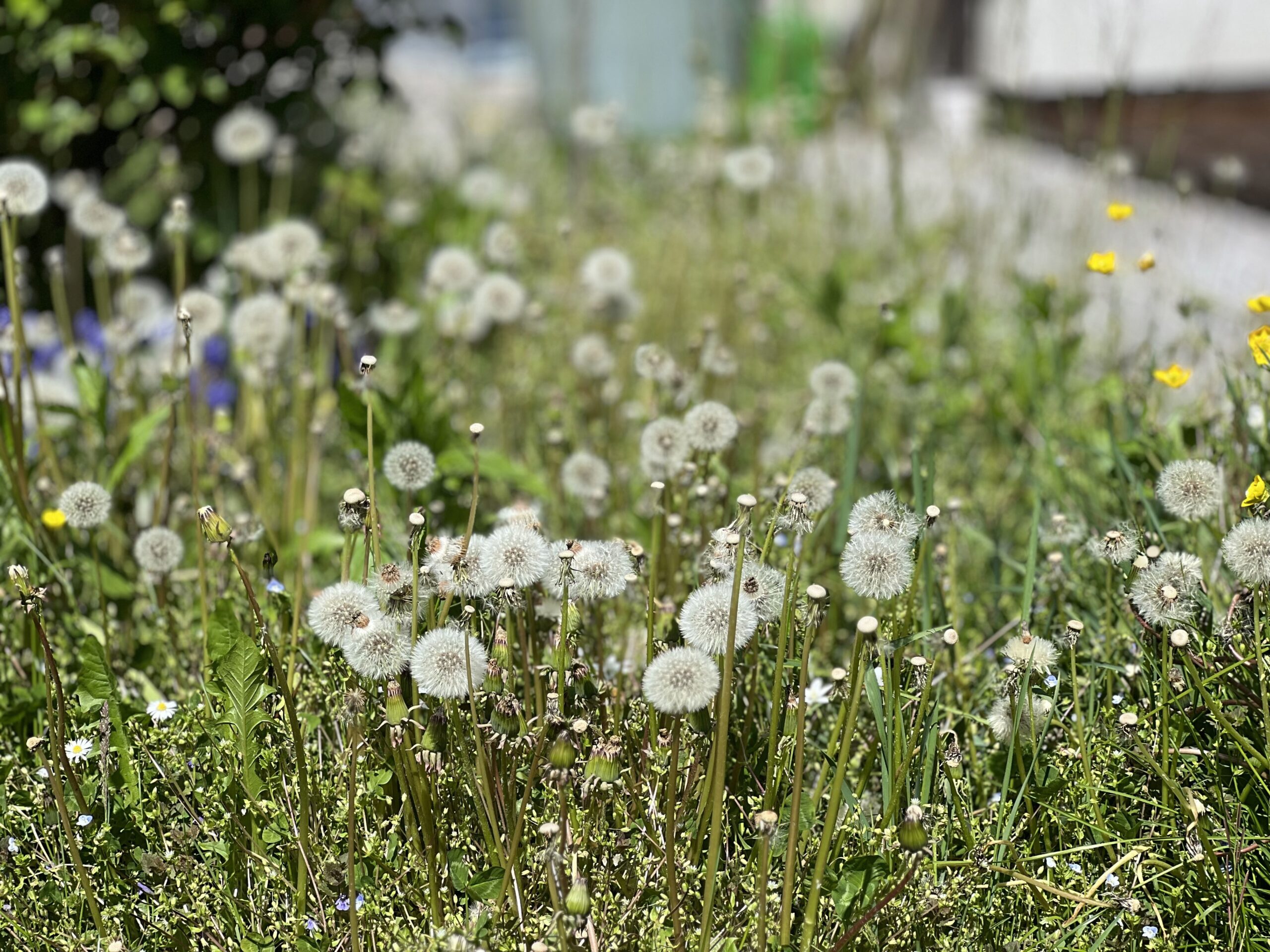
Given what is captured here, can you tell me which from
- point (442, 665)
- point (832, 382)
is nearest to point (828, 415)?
point (832, 382)

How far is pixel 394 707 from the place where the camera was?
140 centimetres

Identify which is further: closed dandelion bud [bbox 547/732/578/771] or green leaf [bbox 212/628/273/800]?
green leaf [bbox 212/628/273/800]

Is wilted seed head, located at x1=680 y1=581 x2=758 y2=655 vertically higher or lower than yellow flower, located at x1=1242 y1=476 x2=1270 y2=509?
lower

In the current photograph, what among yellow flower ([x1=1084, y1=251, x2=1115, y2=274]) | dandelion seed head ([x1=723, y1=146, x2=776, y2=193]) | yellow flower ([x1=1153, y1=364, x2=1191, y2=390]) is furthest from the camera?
dandelion seed head ([x1=723, y1=146, x2=776, y2=193])

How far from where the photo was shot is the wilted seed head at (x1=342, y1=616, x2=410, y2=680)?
4.74 ft

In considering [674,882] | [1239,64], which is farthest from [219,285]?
[1239,64]

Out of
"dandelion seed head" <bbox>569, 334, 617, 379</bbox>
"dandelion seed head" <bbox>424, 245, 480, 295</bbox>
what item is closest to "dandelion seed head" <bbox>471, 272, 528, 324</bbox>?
"dandelion seed head" <bbox>424, 245, 480, 295</bbox>

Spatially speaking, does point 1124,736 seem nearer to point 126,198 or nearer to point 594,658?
point 594,658

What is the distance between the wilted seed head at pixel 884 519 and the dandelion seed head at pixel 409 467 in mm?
665

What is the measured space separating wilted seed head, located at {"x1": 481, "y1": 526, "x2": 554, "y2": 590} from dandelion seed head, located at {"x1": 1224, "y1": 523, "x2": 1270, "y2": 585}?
868 millimetres

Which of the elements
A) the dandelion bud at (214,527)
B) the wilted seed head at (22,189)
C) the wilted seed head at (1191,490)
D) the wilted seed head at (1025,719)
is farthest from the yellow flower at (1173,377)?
the wilted seed head at (22,189)

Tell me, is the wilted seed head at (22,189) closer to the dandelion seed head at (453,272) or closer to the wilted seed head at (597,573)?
the dandelion seed head at (453,272)

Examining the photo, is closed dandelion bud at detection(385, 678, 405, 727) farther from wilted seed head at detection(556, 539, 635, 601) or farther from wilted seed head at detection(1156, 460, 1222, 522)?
wilted seed head at detection(1156, 460, 1222, 522)

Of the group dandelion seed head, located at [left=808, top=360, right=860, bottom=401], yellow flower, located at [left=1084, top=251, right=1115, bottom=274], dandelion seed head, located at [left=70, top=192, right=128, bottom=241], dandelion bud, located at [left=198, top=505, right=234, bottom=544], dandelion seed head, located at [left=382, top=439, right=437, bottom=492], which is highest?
dandelion seed head, located at [left=70, top=192, right=128, bottom=241]
